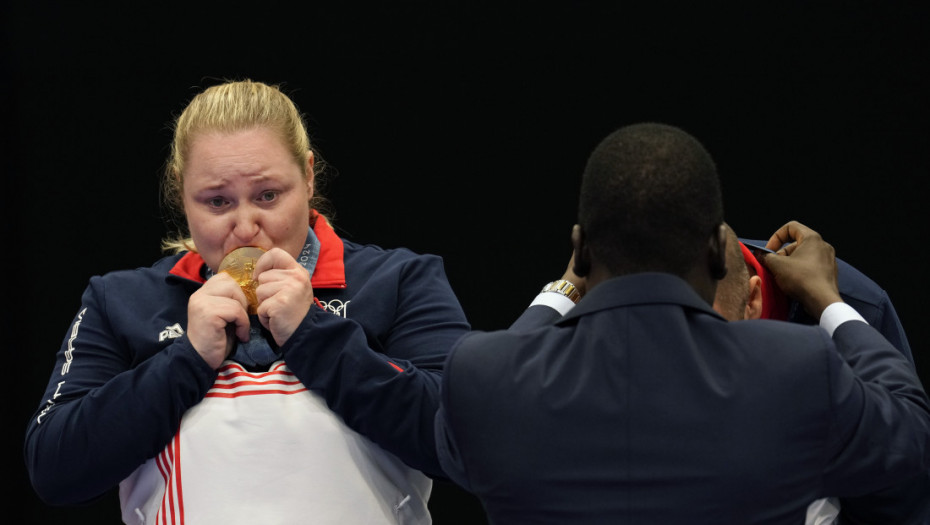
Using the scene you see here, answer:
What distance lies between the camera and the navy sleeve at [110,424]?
1650 millimetres

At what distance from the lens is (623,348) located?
1.35 metres

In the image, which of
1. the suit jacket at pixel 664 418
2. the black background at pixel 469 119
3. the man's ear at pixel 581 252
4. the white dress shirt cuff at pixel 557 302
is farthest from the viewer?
the black background at pixel 469 119

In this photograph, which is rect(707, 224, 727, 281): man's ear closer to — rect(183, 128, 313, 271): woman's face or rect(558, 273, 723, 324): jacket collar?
rect(558, 273, 723, 324): jacket collar

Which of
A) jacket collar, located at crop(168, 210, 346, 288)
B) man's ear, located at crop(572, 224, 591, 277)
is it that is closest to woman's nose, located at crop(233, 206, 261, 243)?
jacket collar, located at crop(168, 210, 346, 288)

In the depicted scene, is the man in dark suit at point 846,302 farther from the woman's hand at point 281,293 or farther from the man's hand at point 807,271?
the woman's hand at point 281,293

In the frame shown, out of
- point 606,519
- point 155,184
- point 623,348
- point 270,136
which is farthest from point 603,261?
point 155,184

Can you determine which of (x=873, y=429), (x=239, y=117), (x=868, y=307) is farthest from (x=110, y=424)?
(x=868, y=307)

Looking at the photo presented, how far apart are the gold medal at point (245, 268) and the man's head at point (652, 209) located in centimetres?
58

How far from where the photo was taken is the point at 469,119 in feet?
9.06

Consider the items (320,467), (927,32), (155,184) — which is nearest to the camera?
(320,467)

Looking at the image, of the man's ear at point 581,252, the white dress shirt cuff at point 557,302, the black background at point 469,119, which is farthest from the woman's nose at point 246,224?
the black background at point 469,119

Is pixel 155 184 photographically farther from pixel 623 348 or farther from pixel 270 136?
pixel 623 348

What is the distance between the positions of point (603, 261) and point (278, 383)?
1.88ft

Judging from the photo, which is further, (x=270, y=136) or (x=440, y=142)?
(x=440, y=142)
